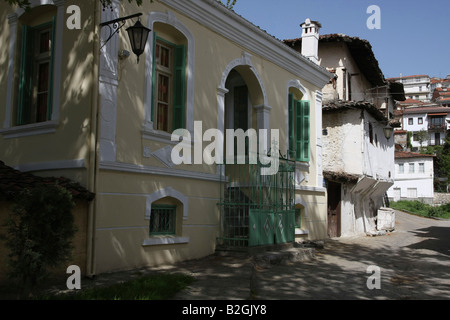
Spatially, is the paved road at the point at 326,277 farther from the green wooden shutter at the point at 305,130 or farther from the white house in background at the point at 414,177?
the white house in background at the point at 414,177

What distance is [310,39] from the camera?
16016 millimetres

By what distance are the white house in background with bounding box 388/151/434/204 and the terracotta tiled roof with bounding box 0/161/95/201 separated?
4449 cm

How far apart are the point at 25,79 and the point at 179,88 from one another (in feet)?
9.73

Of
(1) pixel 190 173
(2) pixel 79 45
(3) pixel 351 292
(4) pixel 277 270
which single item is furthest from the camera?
(1) pixel 190 173

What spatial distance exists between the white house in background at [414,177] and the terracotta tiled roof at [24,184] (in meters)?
44.5

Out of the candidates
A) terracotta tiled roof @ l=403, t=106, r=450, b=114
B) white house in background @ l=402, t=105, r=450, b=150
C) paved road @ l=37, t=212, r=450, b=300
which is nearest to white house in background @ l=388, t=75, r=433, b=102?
terracotta tiled roof @ l=403, t=106, r=450, b=114

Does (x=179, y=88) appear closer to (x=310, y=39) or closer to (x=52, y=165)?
(x=52, y=165)

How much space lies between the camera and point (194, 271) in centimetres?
817

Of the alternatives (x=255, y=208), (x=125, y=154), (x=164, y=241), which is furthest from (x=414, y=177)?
(x=125, y=154)

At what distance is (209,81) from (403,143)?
55938 mm

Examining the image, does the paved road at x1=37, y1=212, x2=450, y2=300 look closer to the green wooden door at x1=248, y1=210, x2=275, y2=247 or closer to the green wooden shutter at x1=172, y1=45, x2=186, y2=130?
the green wooden door at x1=248, y1=210, x2=275, y2=247

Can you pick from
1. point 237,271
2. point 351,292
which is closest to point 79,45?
point 237,271

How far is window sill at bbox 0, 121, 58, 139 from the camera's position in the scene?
8.16 m
